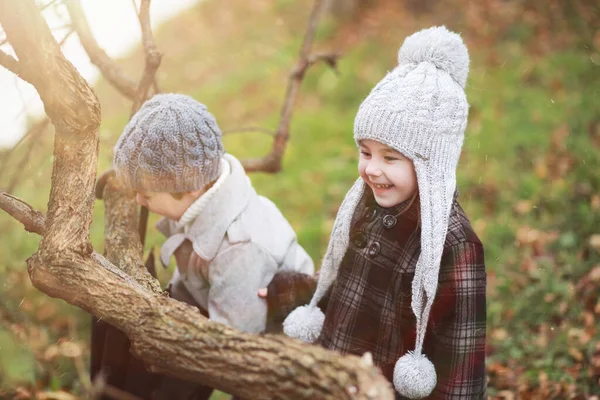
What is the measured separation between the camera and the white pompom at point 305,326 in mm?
2824

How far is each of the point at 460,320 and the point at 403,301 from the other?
0.82ft

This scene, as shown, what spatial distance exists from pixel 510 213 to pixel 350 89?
10.3 ft

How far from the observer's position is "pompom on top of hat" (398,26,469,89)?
239cm

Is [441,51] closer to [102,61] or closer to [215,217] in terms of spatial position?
[215,217]

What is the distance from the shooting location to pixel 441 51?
2.39 metres

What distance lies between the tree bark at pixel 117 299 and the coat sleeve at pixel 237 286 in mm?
425

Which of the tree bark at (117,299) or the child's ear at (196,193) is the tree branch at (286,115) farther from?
the tree bark at (117,299)

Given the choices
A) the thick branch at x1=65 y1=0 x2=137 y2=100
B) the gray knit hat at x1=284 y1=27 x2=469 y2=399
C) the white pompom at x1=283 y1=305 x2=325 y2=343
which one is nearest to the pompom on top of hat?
the gray knit hat at x1=284 y1=27 x2=469 y2=399

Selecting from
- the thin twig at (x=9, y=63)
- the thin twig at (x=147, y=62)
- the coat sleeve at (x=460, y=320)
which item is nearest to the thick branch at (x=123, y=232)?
the thin twig at (x=147, y=62)

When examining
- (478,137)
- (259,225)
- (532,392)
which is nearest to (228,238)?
(259,225)

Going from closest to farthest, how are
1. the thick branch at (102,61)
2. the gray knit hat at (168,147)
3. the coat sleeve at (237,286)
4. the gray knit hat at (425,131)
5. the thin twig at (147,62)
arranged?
the gray knit hat at (425,131) < the gray knit hat at (168,147) < the coat sleeve at (237,286) < the thin twig at (147,62) < the thick branch at (102,61)

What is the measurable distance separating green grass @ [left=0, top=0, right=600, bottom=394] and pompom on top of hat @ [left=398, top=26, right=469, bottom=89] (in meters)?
1.87

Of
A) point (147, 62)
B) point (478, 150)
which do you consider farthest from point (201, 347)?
point (478, 150)

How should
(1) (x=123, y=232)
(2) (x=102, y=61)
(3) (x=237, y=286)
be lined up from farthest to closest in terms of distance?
(2) (x=102, y=61) → (1) (x=123, y=232) → (3) (x=237, y=286)
